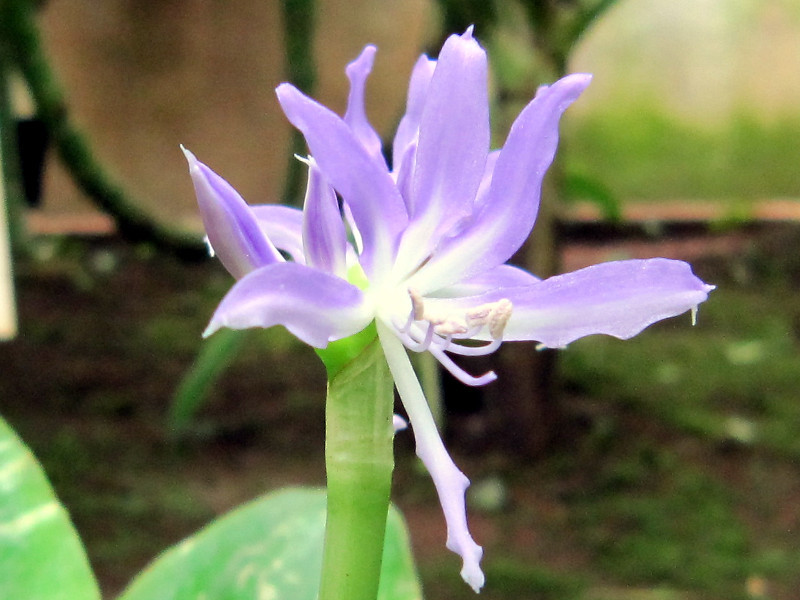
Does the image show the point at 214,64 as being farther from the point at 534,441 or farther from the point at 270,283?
the point at 270,283

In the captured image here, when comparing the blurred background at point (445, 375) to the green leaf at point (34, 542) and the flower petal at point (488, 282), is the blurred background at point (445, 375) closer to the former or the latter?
the green leaf at point (34, 542)

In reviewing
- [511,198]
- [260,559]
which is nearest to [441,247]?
[511,198]

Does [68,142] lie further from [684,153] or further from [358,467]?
[684,153]

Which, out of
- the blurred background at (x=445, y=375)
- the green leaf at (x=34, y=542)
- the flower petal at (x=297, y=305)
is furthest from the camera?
the blurred background at (x=445, y=375)

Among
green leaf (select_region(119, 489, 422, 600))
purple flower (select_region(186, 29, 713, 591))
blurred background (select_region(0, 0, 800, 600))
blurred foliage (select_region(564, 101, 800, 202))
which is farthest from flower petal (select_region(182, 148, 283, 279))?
blurred foliage (select_region(564, 101, 800, 202))

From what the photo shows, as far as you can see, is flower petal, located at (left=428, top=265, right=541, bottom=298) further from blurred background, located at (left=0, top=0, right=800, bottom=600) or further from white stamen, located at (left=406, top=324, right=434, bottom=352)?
blurred background, located at (left=0, top=0, right=800, bottom=600)

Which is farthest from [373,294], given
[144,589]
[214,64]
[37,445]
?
[214,64]

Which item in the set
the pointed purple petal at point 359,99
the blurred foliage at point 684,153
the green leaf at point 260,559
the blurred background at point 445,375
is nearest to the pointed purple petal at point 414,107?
the pointed purple petal at point 359,99
